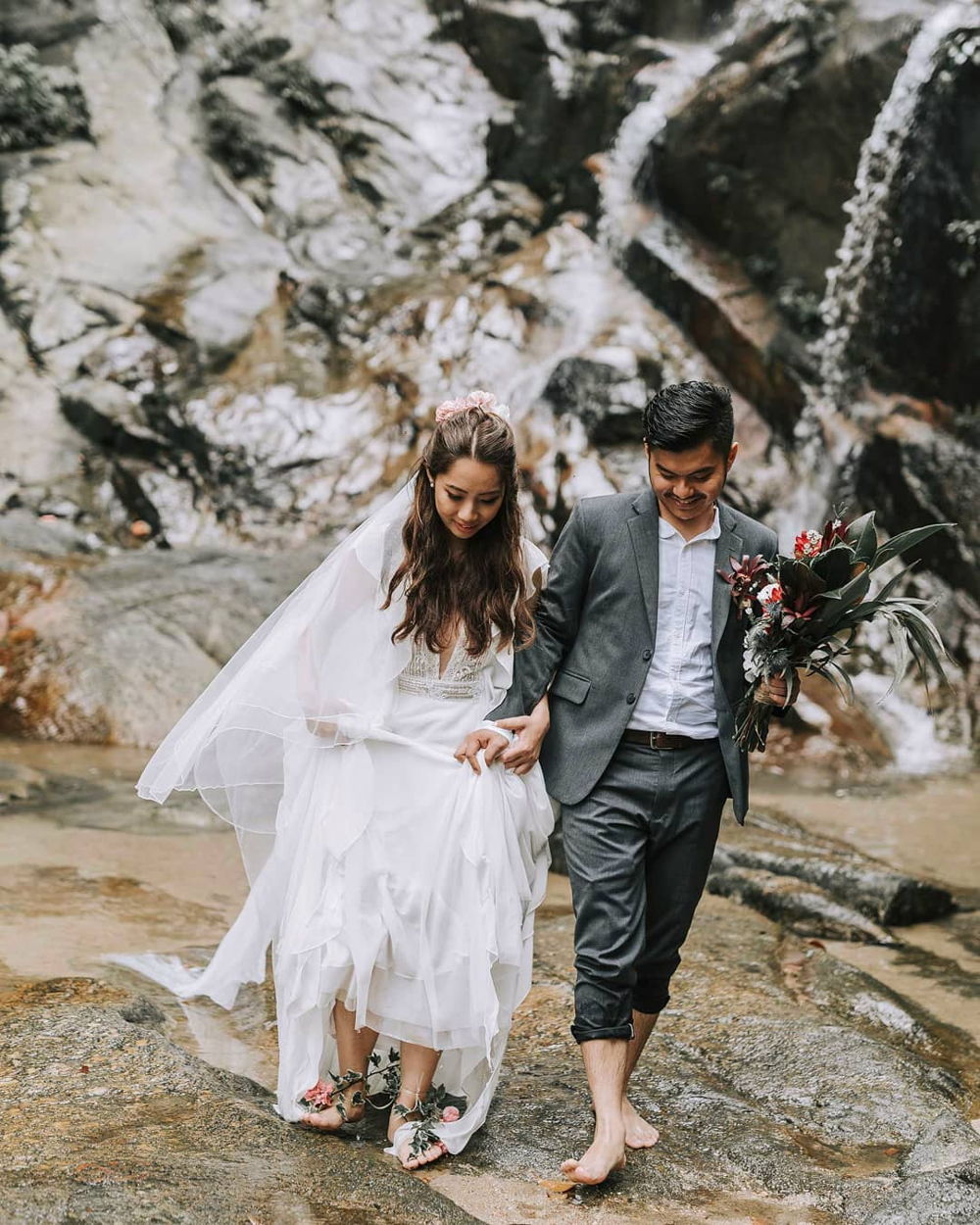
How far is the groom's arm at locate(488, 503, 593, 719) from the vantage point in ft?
10.5

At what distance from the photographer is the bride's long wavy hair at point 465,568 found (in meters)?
3.08

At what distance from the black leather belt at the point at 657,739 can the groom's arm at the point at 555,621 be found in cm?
26

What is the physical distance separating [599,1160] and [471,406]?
6.09 ft

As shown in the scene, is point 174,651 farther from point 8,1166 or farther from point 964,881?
point 8,1166

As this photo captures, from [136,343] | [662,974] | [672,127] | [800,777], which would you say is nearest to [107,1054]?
[662,974]

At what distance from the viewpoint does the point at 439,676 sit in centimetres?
318

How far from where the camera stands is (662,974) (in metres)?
3.23

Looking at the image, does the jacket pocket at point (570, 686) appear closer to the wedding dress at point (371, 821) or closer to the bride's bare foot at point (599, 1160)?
the wedding dress at point (371, 821)

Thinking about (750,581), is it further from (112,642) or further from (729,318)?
(729,318)

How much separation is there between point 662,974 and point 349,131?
1461 centimetres

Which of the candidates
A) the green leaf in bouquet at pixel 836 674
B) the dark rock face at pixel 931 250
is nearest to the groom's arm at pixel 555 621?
the green leaf in bouquet at pixel 836 674

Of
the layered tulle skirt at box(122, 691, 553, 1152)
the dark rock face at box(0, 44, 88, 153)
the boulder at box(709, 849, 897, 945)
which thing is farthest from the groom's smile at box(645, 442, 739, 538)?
the dark rock face at box(0, 44, 88, 153)

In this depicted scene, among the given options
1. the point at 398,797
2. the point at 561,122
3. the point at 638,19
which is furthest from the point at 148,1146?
the point at 638,19

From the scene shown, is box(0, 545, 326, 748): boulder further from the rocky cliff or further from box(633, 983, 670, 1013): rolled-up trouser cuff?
box(633, 983, 670, 1013): rolled-up trouser cuff
